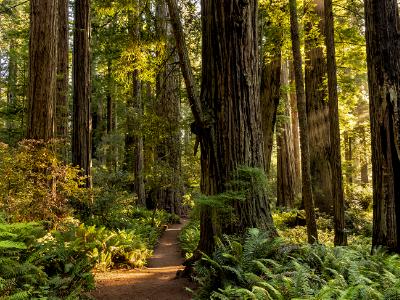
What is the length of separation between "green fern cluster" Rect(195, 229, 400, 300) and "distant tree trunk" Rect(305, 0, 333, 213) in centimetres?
795

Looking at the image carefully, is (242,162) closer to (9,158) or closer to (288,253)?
(288,253)

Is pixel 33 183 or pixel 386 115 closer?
pixel 386 115

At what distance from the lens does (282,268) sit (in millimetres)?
4527

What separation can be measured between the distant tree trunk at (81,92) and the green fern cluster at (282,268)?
25.6 feet

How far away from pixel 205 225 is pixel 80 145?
715 cm

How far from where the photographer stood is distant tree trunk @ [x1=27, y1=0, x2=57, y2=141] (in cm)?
791

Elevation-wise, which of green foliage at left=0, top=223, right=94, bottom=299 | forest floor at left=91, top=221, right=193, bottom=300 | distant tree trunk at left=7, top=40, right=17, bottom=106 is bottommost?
forest floor at left=91, top=221, right=193, bottom=300

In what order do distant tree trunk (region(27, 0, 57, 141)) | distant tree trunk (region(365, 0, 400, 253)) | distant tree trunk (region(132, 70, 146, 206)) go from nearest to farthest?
distant tree trunk (region(365, 0, 400, 253)), distant tree trunk (region(27, 0, 57, 141)), distant tree trunk (region(132, 70, 146, 206))

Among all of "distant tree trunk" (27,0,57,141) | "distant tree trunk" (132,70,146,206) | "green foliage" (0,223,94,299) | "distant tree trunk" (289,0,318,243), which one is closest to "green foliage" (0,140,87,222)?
"distant tree trunk" (27,0,57,141)

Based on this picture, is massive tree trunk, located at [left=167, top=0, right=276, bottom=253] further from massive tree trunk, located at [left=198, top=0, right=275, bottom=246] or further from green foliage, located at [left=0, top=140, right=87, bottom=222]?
green foliage, located at [left=0, top=140, right=87, bottom=222]

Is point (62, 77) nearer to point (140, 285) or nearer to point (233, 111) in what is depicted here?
point (140, 285)

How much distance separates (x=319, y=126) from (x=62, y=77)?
885 centimetres

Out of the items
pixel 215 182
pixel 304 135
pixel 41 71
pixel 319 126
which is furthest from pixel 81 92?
pixel 319 126

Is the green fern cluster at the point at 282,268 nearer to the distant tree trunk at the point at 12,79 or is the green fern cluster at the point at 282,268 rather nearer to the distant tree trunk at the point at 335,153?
the distant tree trunk at the point at 335,153
